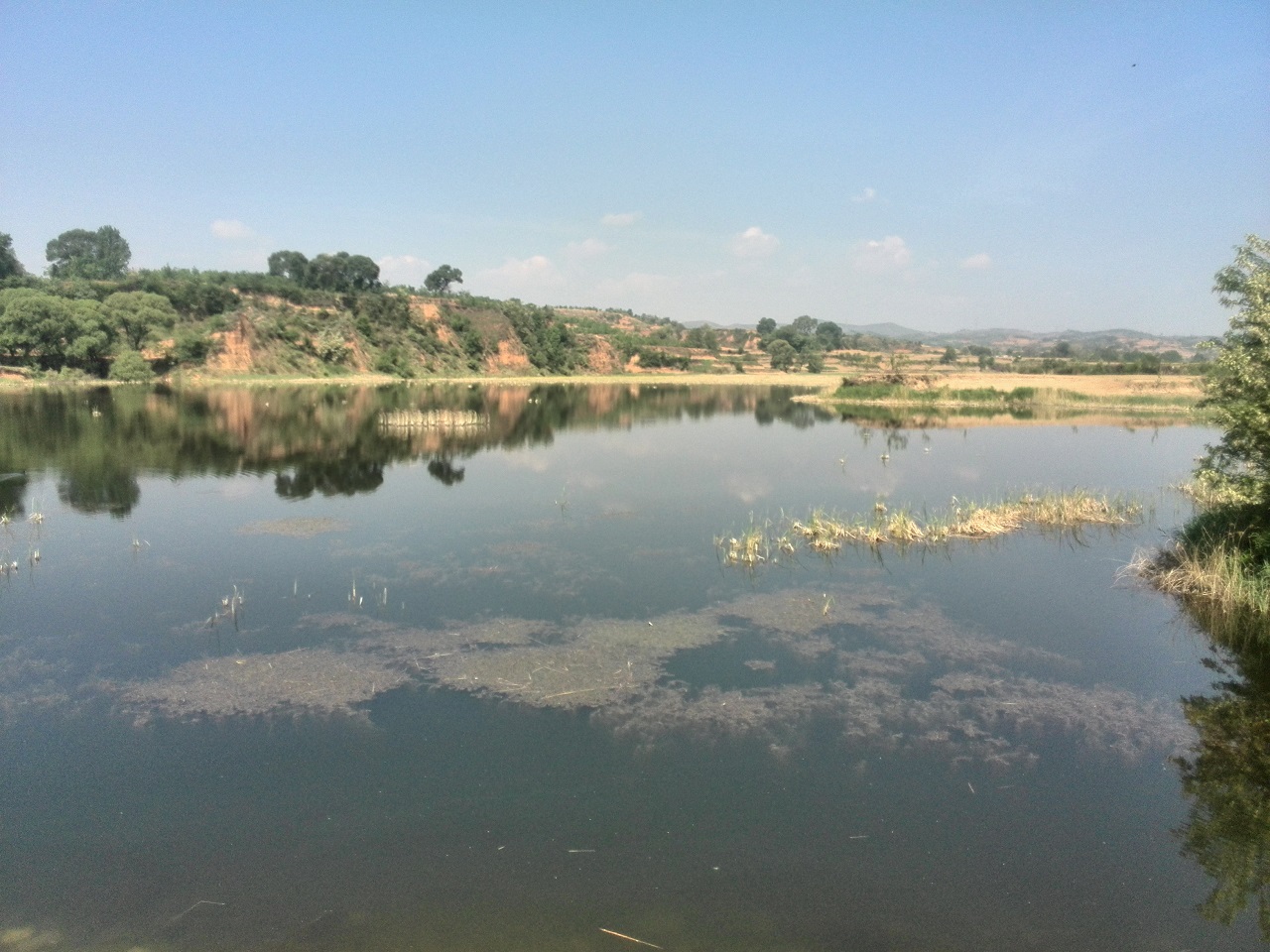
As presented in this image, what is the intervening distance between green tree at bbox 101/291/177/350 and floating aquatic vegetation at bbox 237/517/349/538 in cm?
5290

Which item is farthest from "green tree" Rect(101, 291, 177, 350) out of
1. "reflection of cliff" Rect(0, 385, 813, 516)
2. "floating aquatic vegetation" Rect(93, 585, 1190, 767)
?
"floating aquatic vegetation" Rect(93, 585, 1190, 767)

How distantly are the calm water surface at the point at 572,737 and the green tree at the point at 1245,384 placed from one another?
227 centimetres

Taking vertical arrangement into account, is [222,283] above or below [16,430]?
above

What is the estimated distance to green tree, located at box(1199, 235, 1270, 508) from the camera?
11.7m

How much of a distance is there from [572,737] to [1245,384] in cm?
1099

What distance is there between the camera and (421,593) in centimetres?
1214

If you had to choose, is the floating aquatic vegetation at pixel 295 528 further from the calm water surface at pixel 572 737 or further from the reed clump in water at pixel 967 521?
the reed clump in water at pixel 967 521

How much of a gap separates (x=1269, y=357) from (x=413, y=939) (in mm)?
13011

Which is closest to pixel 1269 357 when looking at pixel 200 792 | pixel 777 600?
pixel 777 600

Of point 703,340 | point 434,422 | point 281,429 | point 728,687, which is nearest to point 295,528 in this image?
point 728,687

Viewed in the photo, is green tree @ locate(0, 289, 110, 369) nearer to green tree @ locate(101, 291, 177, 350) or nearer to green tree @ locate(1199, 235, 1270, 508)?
green tree @ locate(101, 291, 177, 350)

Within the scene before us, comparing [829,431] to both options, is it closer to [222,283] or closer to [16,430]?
[16,430]

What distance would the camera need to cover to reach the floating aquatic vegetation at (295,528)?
15.6 m

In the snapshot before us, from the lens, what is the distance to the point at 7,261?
74.6m
